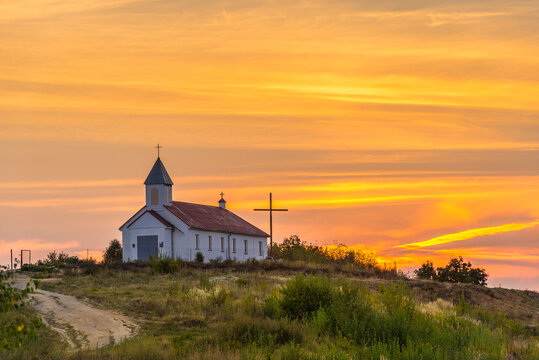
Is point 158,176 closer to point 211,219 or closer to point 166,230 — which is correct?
point 166,230

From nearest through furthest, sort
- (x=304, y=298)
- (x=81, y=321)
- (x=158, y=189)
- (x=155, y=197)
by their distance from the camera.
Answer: (x=81, y=321)
(x=304, y=298)
(x=155, y=197)
(x=158, y=189)

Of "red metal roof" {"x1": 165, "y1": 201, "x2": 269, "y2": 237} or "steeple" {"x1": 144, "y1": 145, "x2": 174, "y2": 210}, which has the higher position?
"steeple" {"x1": 144, "y1": 145, "x2": 174, "y2": 210}

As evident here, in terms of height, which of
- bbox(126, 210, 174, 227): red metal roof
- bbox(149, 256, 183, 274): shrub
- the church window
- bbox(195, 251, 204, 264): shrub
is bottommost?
bbox(149, 256, 183, 274): shrub

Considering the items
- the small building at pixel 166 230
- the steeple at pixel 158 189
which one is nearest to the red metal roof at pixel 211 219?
the small building at pixel 166 230

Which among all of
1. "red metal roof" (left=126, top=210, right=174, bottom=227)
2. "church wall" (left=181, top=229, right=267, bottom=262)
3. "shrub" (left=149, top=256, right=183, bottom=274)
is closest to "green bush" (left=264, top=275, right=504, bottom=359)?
"shrub" (left=149, top=256, right=183, bottom=274)

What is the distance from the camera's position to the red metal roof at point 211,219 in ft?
199

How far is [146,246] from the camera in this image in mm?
59188

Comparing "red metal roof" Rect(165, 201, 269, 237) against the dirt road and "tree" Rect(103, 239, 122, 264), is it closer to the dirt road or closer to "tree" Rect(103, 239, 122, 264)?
"tree" Rect(103, 239, 122, 264)

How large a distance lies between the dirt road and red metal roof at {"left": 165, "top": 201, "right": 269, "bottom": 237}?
30.9 m

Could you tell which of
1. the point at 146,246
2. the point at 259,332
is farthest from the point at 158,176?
the point at 259,332

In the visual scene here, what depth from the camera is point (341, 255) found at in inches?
2598

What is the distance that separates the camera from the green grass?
20.9 metres

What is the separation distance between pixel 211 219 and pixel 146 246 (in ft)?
26.1

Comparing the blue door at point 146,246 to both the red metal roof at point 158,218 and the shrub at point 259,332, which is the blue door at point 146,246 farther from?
the shrub at point 259,332
